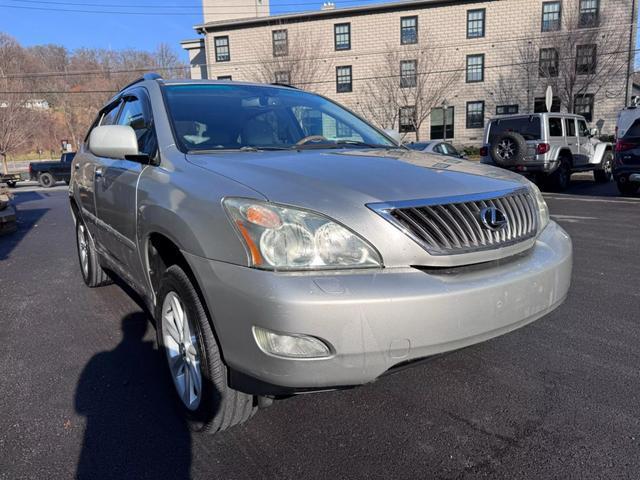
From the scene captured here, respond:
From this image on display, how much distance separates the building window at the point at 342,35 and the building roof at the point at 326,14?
673 mm

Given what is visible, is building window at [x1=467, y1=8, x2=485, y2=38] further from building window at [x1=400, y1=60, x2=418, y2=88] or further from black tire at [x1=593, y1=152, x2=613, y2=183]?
black tire at [x1=593, y1=152, x2=613, y2=183]

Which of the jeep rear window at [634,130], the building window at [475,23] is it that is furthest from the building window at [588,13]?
the jeep rear window at [634,130]

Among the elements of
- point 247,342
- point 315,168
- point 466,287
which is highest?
point 315,168

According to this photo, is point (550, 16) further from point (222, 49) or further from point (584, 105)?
point (222, 49)

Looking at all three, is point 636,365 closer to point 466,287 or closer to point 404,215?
point 466,287

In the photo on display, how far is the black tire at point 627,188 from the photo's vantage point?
35.0 feet

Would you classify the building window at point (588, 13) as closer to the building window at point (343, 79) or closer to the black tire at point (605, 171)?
the building window at point (343, 79)

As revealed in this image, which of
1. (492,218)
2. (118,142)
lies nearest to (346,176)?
(492,218)

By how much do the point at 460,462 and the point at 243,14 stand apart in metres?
40.0

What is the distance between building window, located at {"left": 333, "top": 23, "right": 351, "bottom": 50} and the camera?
1262 inches

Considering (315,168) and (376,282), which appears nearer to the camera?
(376,282)

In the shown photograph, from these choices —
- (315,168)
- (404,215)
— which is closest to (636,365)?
(404,215)

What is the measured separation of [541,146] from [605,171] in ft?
13.8

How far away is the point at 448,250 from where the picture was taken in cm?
196
